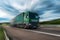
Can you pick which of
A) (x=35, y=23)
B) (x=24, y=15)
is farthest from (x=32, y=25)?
(x=24, y=15)

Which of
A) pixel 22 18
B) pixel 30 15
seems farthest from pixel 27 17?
pixel 22 18

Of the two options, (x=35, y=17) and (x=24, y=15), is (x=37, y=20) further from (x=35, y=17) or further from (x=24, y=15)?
(x=24, y=15)

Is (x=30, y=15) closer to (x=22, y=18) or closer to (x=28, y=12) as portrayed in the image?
(x=28, y=12)

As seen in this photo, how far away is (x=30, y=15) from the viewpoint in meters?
32.1

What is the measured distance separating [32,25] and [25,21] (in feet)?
6.91

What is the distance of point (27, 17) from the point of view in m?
32.2

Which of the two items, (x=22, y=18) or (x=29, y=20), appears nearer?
(x=29, y=20)

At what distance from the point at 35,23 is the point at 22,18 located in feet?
12.7

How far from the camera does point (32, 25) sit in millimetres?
31969

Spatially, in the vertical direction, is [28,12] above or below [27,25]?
above

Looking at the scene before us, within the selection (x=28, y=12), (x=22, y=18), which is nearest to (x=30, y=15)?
(x=28, y=12)

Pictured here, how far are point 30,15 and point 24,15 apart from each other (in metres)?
A: 2.06

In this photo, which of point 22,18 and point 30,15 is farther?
point 22,18

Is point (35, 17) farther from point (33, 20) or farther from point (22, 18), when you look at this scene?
point (22, 18)
